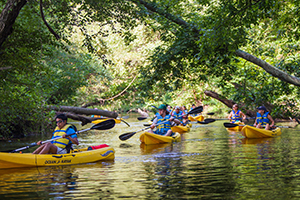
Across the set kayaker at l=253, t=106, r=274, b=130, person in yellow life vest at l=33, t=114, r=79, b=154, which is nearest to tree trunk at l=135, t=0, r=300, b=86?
kayaker at l=253, t=106, r=274, b=130

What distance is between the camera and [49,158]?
7.12m

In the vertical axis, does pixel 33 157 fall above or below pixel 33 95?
below

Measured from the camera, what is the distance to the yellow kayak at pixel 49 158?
269 inches

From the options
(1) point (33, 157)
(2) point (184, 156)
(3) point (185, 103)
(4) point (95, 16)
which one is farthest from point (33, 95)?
(3) point (185, 103)

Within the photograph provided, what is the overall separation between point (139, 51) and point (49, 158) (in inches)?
455

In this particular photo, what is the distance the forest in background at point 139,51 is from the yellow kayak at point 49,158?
215 centimetres

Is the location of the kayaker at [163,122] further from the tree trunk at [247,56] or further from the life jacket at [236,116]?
the life jacket at [236,116]

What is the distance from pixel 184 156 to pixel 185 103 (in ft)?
59.0

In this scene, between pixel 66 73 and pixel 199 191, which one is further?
pixel 66 73

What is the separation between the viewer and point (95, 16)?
405 inches

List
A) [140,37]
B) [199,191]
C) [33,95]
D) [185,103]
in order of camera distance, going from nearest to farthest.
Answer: [199,191], [33,95], [140,37], [185,103]

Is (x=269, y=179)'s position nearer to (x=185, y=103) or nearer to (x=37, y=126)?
(x=37, y=126)

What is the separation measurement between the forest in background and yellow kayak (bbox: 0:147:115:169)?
2.15 meters

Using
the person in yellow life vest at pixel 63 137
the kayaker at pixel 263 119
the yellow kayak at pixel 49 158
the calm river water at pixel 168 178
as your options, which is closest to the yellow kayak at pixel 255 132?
the kayaker at pixel 263 119
